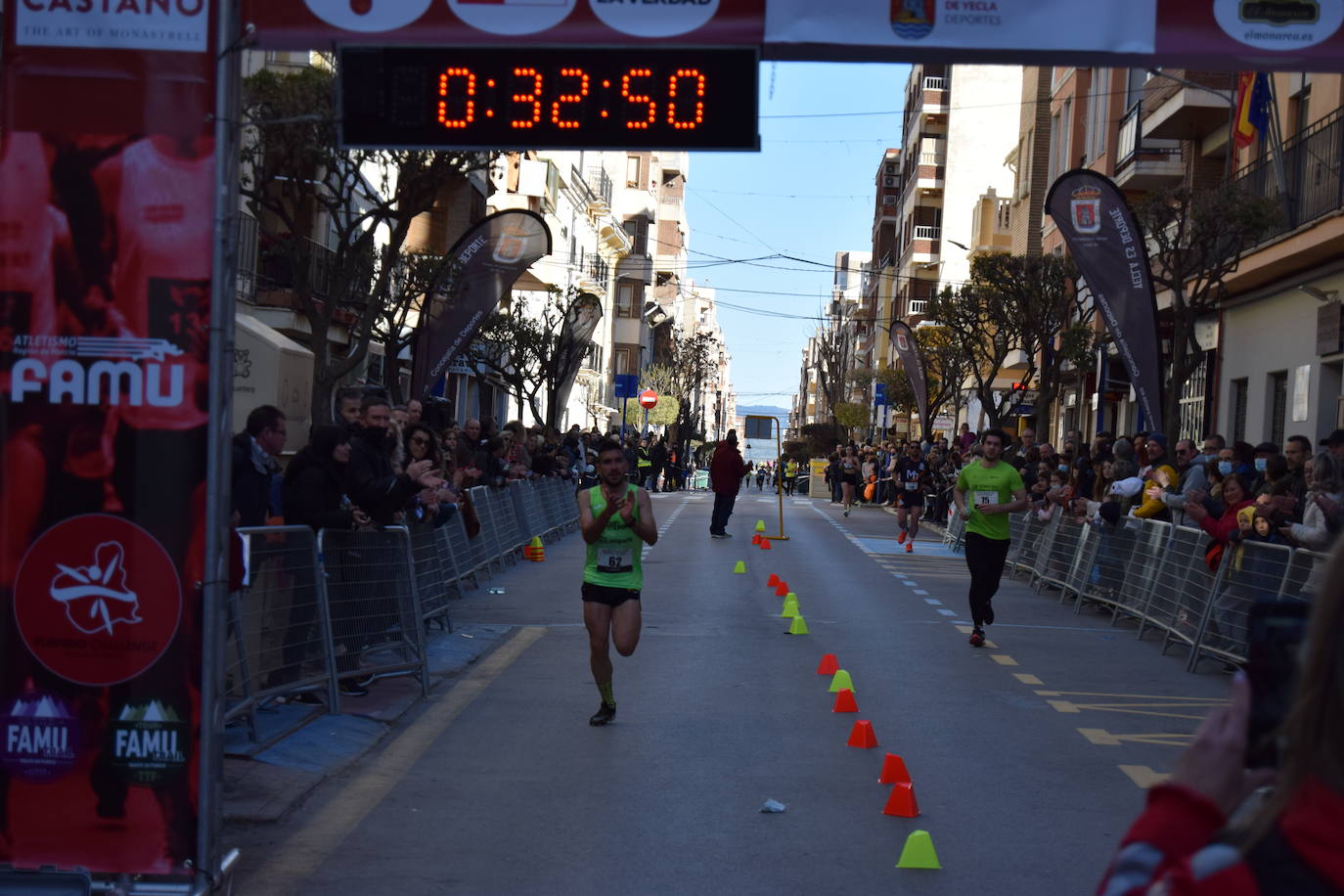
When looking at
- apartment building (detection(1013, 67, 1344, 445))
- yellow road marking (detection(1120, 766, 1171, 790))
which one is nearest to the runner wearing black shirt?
apartment building (detection(1013, 67, 1344, 445))

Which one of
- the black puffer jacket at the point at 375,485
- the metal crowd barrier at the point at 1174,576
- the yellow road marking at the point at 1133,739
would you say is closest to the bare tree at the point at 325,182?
the metal crowd barrier at the point at 1174,576

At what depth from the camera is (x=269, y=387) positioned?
20.6 m

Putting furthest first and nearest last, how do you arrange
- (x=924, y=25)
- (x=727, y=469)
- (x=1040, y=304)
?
(x=1040, y=304)
(x=727, y=469)
(x=924, y=25)

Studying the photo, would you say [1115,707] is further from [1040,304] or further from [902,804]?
[1040,304]

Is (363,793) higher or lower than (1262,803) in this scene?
lower

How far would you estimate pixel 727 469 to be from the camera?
30.6m

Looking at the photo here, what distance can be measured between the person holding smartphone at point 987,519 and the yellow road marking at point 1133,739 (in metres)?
4.38

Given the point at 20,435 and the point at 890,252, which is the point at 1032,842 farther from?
the point at 890,252

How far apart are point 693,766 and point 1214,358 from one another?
84.8 feet

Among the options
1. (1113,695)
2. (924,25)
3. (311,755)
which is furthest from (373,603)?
(924,25)

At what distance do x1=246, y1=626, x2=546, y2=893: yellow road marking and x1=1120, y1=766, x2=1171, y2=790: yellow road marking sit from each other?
3687 millimetres

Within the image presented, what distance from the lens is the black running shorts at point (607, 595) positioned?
1005cm

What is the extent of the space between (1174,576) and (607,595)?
7.23m

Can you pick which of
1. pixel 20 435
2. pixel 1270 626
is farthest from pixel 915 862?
pixel 1270 626
